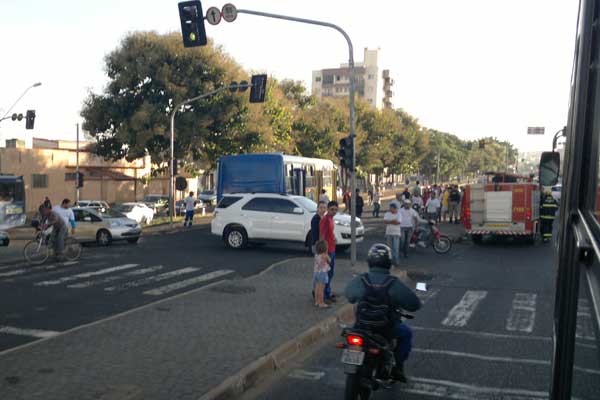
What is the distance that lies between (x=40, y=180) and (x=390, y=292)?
4629 cm

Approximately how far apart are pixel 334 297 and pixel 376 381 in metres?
5.50

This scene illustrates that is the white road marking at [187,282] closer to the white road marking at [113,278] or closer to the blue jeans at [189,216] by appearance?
the white road marking at [113,278]

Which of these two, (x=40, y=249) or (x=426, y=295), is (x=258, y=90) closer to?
(x=40, y=249)

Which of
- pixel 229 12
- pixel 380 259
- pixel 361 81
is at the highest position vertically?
pixel 361 81

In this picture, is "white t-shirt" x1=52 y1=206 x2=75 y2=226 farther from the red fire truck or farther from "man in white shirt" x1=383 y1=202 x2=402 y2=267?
the red fire truck

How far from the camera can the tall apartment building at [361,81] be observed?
396 ft

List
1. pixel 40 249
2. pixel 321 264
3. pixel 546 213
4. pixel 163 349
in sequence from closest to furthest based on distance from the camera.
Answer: pixel 163 349 < pixel 321 264 < pixel 40 249 < pixel 546 213

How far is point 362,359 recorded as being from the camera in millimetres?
5332

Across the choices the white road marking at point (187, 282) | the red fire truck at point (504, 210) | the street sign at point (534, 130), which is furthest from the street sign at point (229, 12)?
the street sign at point (534, 130)

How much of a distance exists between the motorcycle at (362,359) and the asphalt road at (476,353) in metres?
0.75

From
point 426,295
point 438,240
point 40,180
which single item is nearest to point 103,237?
point 438,240

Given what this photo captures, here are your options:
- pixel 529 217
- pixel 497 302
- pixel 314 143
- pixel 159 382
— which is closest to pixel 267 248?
pixel 529 217

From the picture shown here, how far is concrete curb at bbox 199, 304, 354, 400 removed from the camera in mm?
6271

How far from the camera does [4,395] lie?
594 cm
